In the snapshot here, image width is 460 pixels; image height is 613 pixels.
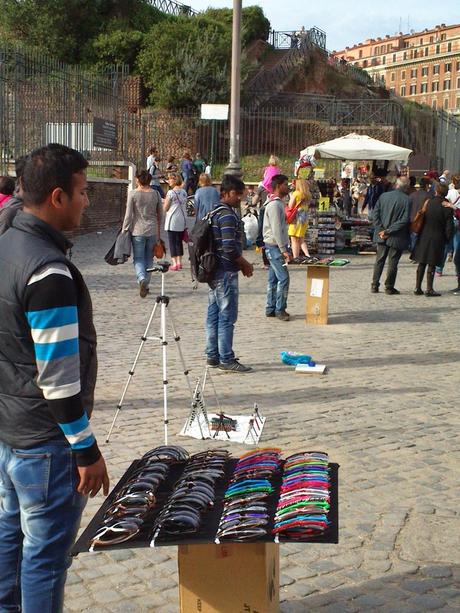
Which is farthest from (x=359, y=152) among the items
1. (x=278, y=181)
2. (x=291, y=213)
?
(x=278, y=181)

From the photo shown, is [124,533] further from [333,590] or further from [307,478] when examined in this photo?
[333,590]


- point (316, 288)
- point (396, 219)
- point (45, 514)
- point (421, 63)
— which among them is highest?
point (421, 63)

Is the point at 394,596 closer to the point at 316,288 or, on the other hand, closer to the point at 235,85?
the point at 316,288

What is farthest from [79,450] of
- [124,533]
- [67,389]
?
[124,533]

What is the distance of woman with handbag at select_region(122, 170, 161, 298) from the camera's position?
41.4 feet

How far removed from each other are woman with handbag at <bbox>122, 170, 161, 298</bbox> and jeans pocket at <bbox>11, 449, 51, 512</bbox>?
9.57m

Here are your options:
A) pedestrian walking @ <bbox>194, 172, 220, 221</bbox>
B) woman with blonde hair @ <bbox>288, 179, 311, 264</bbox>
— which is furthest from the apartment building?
pedestrian walking @ <bbox>194, 172, 220, 221</bbox>

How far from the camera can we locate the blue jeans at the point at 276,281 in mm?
11533

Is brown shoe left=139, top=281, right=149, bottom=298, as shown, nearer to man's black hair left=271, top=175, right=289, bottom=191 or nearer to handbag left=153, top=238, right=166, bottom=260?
handbag left=153, top=238, right=166, bottom=260

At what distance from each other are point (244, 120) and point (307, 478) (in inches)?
1325

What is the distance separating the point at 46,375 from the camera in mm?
2877

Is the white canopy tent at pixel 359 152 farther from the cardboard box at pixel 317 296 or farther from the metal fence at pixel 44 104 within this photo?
the cardboard box at pixel 317 296

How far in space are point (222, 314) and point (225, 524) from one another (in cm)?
543

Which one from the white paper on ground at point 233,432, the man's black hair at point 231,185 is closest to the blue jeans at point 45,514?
the white paper on ground at point 233,432
